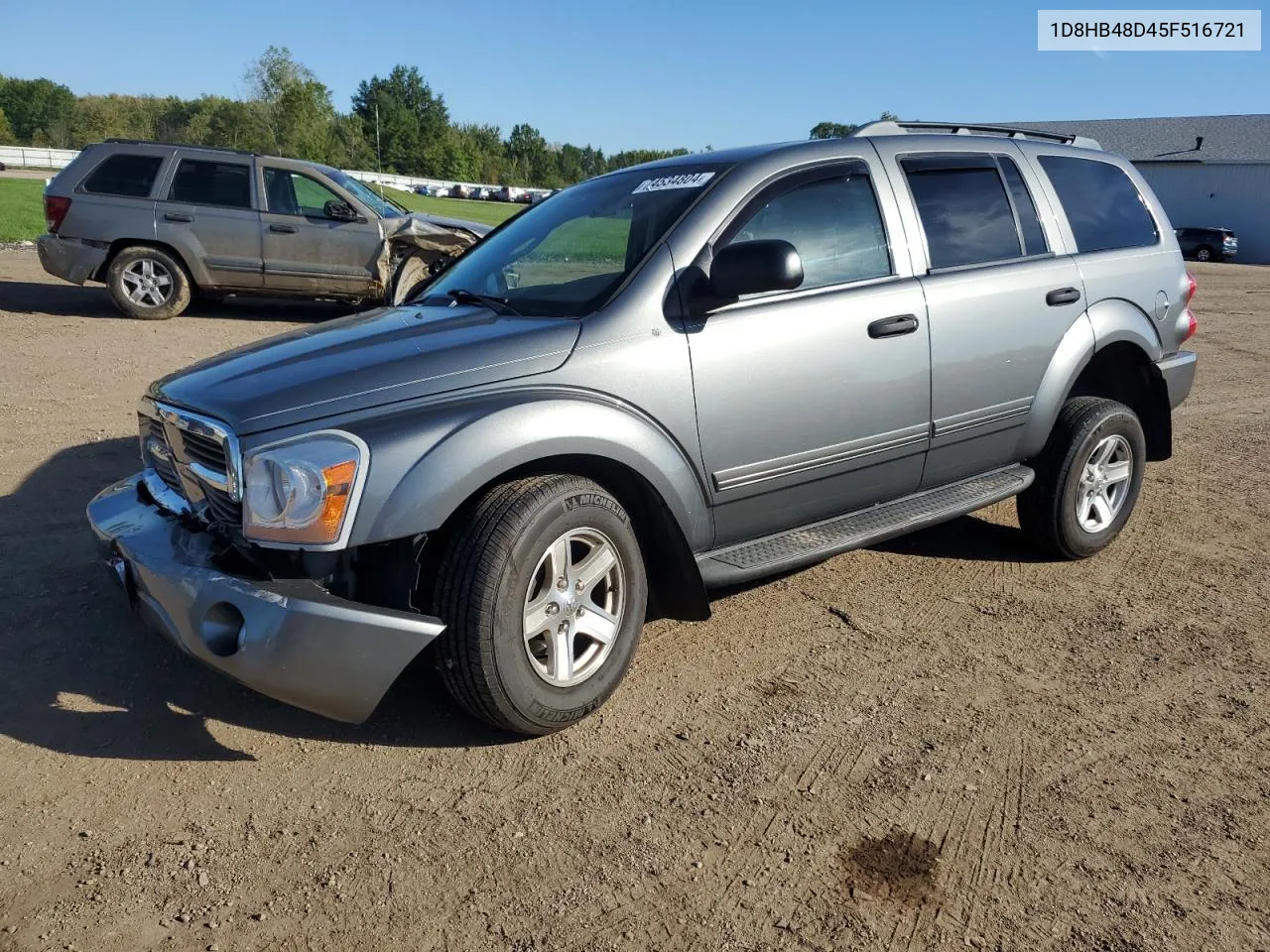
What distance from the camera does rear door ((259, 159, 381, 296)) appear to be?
1125cm

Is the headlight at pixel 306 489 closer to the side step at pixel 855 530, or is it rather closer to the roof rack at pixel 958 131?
the side step at pixel 855 530

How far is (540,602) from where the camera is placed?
315 centimetres

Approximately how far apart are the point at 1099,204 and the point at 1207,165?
1939 inches

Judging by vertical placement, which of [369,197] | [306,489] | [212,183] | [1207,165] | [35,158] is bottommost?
[306,489]

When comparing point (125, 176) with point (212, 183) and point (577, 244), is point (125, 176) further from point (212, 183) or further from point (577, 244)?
point (577, 244)

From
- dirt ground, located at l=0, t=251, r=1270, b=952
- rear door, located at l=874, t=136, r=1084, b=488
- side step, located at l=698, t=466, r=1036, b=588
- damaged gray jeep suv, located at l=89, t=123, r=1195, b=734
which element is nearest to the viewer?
dirt ground, located at l=0, t=251, r=1270, b=952

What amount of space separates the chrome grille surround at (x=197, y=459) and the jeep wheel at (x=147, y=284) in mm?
8552

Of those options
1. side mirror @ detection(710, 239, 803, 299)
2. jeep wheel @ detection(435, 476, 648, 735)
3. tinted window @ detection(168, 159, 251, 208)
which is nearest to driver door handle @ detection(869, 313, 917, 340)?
side mirror @ detection(710, 239, 803, 299)

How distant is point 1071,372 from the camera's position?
462 cm

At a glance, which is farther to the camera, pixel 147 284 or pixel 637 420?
pixel 147 284

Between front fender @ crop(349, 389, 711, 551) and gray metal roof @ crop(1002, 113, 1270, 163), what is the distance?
5132 cm

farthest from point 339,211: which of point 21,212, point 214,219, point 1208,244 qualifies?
point 1208,244

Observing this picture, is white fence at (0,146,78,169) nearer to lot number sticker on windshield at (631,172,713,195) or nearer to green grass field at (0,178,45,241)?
green grass field at (0,178,45,241)

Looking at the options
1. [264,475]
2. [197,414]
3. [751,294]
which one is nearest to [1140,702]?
[751,294]
